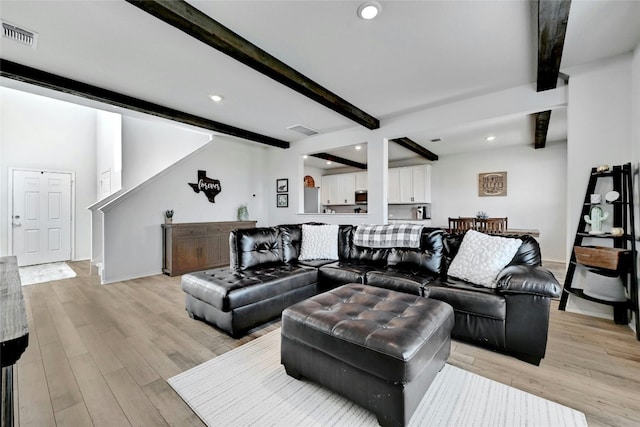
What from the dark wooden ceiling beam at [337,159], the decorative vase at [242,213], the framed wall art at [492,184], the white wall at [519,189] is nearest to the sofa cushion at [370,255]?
the decorative vase at [242,213]

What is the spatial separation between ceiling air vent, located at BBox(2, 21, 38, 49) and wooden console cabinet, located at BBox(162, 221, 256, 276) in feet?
9.00

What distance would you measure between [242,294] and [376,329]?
1.31m

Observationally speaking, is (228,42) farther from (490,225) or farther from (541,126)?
(541,126)

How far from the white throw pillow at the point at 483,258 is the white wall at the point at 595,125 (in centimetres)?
120

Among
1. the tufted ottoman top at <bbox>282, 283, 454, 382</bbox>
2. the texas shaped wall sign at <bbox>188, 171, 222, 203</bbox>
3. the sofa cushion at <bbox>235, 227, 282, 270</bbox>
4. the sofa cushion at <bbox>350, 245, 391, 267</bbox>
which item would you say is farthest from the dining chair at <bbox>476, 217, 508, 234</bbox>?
the texas shaped wall sign at <bbox>188, 171, 222, 203</bbox>

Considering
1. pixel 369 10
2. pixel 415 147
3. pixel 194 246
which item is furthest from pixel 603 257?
pixel 194 246

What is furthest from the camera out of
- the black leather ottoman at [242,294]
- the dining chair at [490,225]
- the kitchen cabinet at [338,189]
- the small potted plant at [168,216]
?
the kitchen cabinet at [338,189]

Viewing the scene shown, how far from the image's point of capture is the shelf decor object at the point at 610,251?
2387 millimetres

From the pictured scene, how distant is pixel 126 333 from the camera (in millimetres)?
2400

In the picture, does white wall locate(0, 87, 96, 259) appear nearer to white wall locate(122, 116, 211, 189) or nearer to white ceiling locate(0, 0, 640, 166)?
white wall locate(122, 116, 211, 189)

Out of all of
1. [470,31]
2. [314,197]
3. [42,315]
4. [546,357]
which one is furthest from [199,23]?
[314,197]

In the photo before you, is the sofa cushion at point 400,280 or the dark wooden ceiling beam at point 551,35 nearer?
the dark wooden ceiling beam at point 551,35

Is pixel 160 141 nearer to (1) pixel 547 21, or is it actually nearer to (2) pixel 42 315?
(2) pixel 42 315

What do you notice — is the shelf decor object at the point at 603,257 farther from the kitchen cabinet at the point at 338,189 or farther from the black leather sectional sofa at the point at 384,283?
the kitchen cabinet at the point at 338,189
